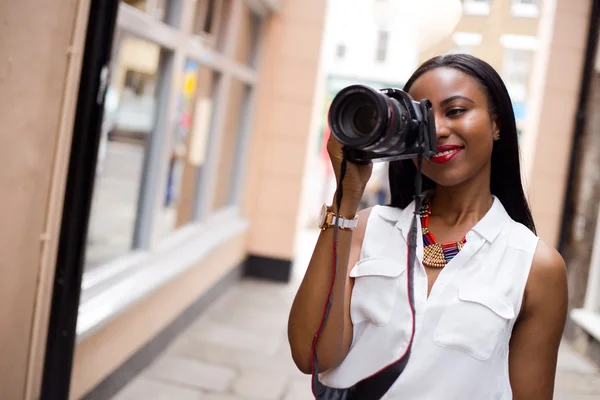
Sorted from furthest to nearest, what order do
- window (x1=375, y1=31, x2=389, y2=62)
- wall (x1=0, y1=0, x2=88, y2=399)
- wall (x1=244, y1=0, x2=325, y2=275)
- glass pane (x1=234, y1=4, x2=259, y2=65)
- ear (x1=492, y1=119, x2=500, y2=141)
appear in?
window (x1=375, y1=31, x2=389, y2=62), wall (x1=244, y1=0, x2=325, y2=275), glass pane (x1=234, y1=4, x2=259, y2=65), wall (x1=0, y1=0, x2=88, y2=399), ear (x1=492, y1=119, x2=500, y2=141)

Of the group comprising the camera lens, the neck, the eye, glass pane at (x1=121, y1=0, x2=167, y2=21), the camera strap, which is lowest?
the camera strap

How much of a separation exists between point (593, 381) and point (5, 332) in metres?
3.37

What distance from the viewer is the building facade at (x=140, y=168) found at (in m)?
1.93

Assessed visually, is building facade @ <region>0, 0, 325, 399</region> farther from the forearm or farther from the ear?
the ear

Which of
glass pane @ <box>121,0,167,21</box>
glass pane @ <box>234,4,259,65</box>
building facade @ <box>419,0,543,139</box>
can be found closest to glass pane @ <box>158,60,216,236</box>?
glass pane @ <box>234,4,259,65</box>

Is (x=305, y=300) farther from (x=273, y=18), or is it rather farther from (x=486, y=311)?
(x=273, y=18)

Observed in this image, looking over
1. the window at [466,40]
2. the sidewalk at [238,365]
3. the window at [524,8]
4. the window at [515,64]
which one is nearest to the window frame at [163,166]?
the sidewalk at [238,365]

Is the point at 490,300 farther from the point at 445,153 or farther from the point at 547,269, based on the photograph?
the point at 445,153

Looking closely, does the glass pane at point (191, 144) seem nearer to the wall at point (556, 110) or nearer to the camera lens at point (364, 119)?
the wall at point (556, 110)

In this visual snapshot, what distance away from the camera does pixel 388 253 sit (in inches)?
47.1

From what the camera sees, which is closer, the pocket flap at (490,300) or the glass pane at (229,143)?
the pocket flap at (490,300)

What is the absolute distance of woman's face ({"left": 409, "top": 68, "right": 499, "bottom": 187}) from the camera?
1146 mm

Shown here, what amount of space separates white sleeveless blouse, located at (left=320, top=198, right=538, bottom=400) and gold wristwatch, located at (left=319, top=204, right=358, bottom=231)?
3.9 inches

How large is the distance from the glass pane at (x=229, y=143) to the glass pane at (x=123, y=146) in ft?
2.04
